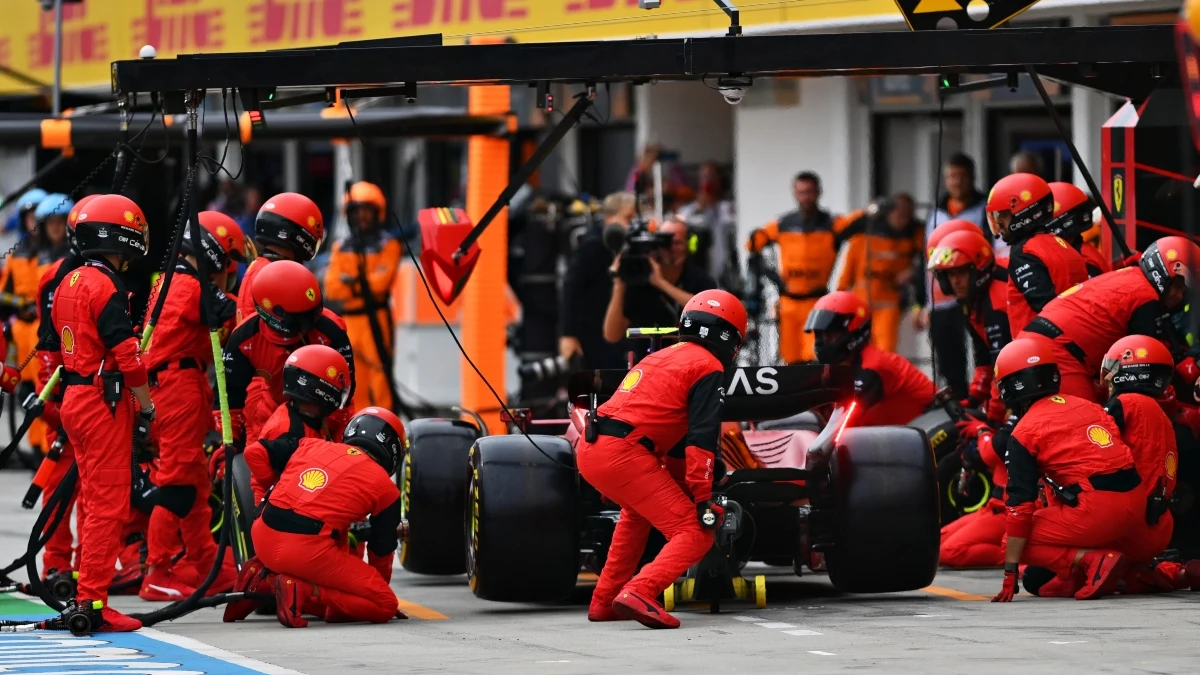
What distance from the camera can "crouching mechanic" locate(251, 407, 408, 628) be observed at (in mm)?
9969

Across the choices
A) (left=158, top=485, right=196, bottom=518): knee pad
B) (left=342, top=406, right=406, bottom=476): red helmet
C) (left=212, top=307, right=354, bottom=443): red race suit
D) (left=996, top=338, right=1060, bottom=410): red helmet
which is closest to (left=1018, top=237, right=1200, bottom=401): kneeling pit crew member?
(left=996, top=338, right=1060, bottom=410): red helmet

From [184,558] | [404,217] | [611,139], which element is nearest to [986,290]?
[184,558]

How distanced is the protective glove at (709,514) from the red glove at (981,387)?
3062 millimetres

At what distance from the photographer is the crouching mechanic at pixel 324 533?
392 inches

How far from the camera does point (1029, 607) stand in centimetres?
1027

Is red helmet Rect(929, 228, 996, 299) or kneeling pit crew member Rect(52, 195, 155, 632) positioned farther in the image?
red helmet Rect(929, 228, 996, 299)

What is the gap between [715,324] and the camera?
33.1ft

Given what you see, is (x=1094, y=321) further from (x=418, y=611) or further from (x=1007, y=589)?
(x=418, y=611)

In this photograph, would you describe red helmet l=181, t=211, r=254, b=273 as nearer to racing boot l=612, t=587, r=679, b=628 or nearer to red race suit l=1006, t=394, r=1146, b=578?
racing boot l=612, t=587, r=679, b=628

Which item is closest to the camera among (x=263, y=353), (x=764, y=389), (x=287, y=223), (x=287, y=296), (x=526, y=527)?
(x=526, y=527)

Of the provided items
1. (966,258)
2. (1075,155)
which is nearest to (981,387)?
(966,258)

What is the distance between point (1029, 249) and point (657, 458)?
3101 millimetres

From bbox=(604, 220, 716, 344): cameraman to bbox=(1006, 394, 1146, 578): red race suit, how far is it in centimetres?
387

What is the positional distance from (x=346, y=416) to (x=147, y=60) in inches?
74.8
